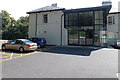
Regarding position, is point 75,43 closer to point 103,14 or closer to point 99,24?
point 99,24

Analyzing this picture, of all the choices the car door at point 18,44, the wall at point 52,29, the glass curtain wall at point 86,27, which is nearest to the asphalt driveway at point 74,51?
the car door at point 18,44

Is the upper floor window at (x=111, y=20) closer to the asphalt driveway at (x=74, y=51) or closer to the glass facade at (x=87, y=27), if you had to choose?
the glass facade at (x=87, y=27)

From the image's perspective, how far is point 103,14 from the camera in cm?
1598

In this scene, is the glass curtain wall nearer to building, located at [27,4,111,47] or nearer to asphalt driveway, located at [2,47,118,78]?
building, located at [27,4,111,47]

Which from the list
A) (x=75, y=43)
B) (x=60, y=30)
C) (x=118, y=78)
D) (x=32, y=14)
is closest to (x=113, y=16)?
(x=75, y=43)

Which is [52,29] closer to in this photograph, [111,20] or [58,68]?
[111,20]

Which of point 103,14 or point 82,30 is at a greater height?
point 103,14

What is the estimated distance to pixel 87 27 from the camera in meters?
16.7

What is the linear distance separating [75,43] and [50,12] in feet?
23.0

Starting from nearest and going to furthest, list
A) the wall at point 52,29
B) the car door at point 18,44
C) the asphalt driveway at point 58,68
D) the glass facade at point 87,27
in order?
the asphalt driveway at point 58,68 < the car door at point 18,44 < the glass facade at point 87,27 < the wall at point 52,29

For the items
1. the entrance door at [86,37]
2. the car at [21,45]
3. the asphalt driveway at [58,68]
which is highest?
the entrance door at [86,37]

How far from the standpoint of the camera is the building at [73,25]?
16375 mm

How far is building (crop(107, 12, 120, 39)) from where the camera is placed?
61.3 ft

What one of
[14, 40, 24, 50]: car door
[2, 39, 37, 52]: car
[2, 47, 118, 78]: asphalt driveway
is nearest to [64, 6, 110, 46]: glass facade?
[2, 39, 37, 52]: car
